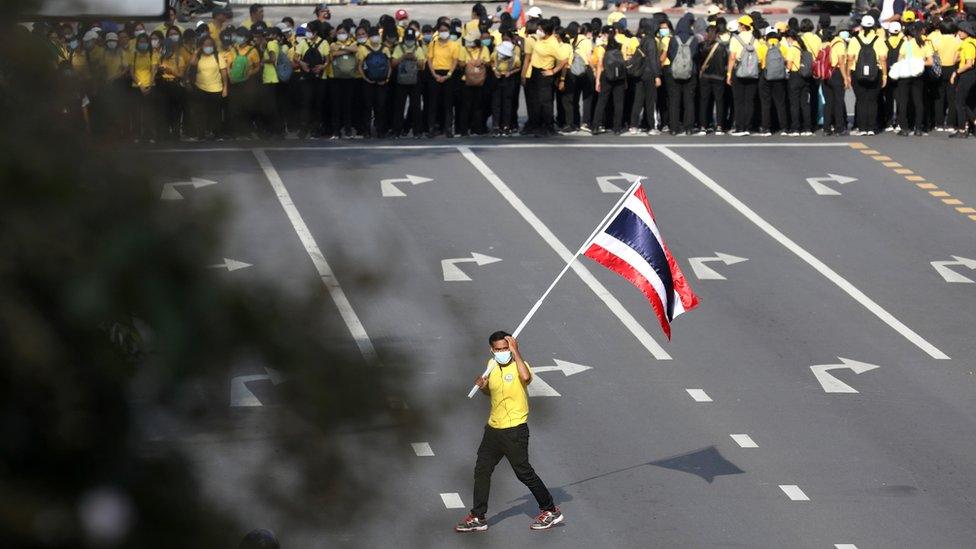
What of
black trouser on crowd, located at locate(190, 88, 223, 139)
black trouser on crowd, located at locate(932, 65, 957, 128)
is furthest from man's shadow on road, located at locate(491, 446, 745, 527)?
black trouser on crowd, located at locate(932, 65, 957, 128)

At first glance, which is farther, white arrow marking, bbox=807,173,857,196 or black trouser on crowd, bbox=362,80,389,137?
black trouser on crowd, bbox=362,80,389,137

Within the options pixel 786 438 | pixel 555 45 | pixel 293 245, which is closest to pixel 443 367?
pixel 293 245

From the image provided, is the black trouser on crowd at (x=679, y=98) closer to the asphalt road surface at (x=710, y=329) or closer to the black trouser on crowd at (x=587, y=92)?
the asphalt road surface at (x=710, y=329)

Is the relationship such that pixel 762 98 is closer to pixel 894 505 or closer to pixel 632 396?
pixel 632 396

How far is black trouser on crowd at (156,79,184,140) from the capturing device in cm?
248

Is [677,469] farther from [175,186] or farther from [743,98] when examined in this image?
[743,98]

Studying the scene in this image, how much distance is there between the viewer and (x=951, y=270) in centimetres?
2177

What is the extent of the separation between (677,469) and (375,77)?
44.7 feet

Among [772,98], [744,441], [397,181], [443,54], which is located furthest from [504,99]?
[744,441]

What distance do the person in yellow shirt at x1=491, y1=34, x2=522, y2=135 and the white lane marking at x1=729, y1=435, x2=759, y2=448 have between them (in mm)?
12986

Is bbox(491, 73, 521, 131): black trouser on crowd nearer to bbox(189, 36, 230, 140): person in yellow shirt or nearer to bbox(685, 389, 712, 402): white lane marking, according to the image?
bbox(685, 389, 712, 402): white lane marking

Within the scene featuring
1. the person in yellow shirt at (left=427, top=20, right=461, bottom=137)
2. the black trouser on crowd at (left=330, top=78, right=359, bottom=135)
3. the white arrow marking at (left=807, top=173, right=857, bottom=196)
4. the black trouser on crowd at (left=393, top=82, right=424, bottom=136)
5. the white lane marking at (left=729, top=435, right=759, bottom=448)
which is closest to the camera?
the white lane marking at (left=729, top=435, right=759, bottom=448)

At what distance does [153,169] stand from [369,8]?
4643 cm

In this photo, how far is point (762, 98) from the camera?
1128 inches
